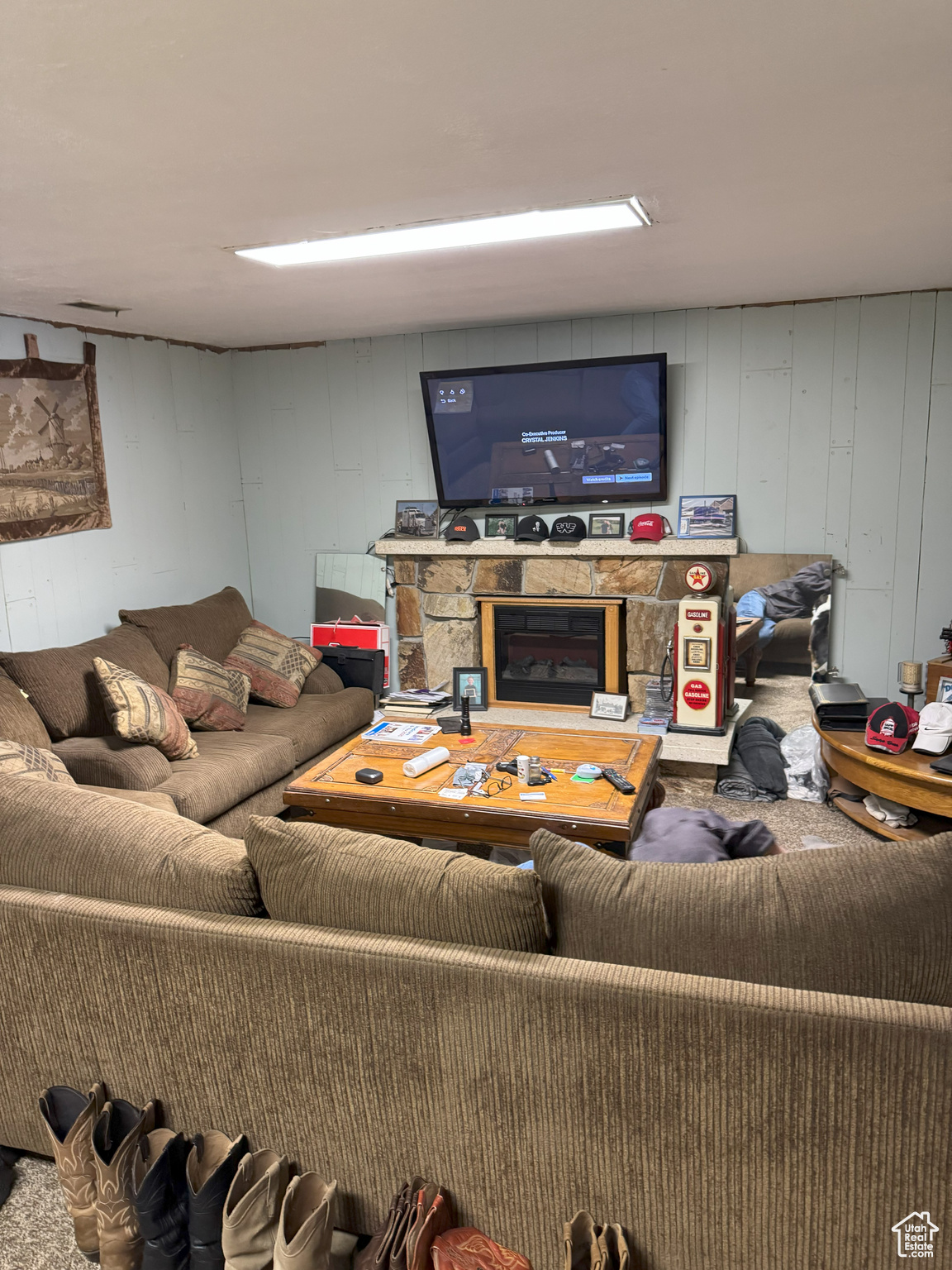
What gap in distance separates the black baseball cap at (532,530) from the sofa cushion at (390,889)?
3.28m

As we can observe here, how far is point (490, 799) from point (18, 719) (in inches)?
71.6

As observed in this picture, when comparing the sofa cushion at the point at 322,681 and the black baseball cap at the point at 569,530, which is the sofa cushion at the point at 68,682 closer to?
the sofa cushion at the point at 322,681

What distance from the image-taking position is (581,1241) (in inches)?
60.3

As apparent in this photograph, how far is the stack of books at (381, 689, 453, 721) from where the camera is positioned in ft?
15.0

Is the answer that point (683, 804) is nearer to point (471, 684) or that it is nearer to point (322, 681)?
point (471, 684)

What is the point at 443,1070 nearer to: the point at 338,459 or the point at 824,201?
the point at 824,201

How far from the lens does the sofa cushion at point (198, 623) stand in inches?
168

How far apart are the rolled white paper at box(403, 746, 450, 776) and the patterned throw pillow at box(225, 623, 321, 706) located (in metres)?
1.29

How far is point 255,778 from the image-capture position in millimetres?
3646

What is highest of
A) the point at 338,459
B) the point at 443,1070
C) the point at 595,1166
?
the point at 338,459

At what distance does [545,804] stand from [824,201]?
2112 mm

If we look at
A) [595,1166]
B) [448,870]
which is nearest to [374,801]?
[448,870]

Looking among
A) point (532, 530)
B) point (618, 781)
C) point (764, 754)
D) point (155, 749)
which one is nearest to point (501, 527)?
point (532, 530)

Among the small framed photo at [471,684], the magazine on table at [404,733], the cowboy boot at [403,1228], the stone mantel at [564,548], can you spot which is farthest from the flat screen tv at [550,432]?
the cowboy boot at [403,1228]
